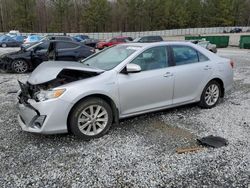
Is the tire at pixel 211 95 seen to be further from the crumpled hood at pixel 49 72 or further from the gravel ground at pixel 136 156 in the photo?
the crumpled hood at pixel 49 72

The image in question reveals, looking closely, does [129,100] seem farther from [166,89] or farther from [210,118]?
[210,118]

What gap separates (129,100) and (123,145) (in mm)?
773

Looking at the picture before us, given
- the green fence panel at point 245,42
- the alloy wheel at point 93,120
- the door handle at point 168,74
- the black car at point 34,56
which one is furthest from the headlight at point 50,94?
the green fence panel at point 245,42

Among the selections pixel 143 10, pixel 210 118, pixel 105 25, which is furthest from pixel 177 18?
pixel 210 118

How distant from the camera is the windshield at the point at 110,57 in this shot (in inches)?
171

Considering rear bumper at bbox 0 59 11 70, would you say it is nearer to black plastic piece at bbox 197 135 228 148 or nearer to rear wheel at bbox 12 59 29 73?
rear wheel at bbox 12 59 29 73

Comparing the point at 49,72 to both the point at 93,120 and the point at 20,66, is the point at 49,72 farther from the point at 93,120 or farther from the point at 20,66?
the point at 20,66

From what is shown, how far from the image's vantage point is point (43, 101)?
3.61 metres

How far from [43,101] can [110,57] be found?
A: 1.60 metres

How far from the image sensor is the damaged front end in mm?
3586

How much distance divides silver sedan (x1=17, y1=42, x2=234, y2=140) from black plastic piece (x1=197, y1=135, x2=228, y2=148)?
3.27ft

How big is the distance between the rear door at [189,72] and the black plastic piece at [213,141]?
3.41 feet

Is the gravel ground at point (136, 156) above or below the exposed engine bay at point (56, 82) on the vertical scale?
below

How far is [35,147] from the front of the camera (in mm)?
3740
